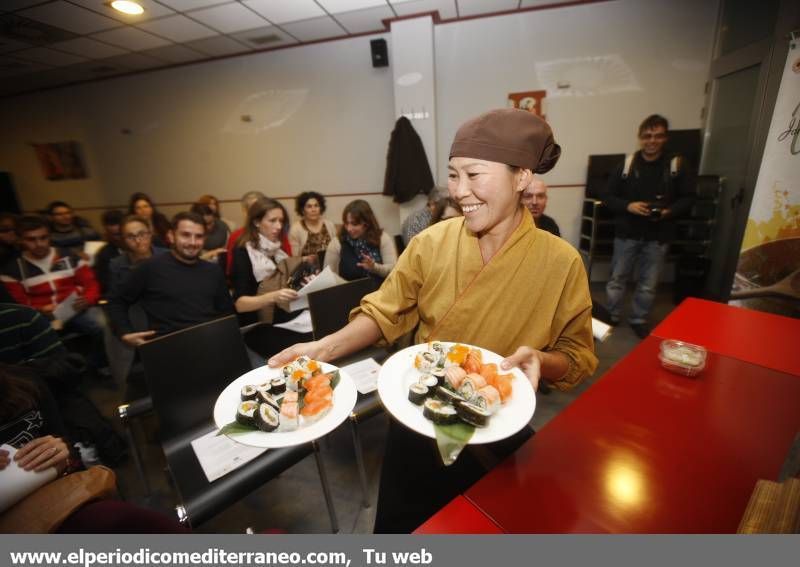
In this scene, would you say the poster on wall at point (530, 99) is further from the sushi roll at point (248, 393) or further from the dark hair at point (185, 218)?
the sushi roll at point (248, 393)

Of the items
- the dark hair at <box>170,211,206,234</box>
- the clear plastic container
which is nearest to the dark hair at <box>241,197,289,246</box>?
the dark hair at <box>170,211,206,234</box>

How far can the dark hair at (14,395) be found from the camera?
1118mm

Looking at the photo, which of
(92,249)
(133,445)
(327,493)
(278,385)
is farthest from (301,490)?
(92,249)

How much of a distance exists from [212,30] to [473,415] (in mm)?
5289

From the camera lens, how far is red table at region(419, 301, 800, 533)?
0.78 metres

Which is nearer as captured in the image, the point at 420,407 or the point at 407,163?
the point at 420,407

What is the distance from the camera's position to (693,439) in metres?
1.00

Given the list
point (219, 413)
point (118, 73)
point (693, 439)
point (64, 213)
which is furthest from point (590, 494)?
point (118, 73)

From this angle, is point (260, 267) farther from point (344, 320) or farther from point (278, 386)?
point (278, 386)

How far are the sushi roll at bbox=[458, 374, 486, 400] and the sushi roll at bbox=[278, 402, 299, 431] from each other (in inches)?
17.2

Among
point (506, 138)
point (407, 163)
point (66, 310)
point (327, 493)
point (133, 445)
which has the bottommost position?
point (327, 493)

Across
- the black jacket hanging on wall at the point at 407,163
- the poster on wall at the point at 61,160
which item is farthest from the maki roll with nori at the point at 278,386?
the poster on wall at the point at 61,160

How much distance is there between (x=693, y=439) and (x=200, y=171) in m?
6.86

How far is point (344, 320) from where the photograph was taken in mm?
1968
